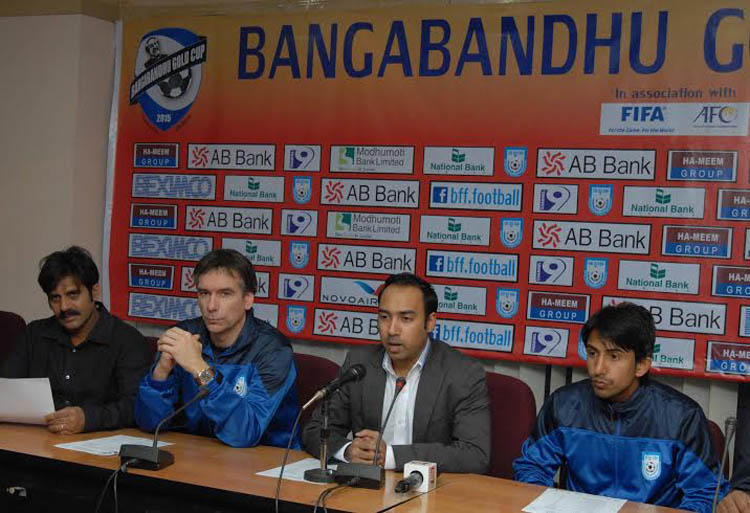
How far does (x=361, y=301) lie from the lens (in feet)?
14.0

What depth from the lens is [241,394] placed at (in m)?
3.18

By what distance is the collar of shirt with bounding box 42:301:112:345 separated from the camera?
3.58m

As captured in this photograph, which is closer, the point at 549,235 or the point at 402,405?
the point at 402,405

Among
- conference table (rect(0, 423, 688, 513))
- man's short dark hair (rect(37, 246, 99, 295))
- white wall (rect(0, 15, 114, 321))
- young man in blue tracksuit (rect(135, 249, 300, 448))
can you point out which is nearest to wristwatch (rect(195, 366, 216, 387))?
young man in blue tracksuit (rect(135, 249, 300, 448))

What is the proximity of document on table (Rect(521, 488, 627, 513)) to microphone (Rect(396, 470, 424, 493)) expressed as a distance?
32 cm

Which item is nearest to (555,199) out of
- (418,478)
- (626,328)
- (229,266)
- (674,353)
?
(674,353)

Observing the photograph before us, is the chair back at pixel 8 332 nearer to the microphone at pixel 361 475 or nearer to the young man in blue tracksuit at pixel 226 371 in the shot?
the young man in blue tracksuit at pixel 226 371

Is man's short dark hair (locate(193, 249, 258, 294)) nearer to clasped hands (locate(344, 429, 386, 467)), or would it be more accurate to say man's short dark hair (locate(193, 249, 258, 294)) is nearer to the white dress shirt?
the white dress shirt

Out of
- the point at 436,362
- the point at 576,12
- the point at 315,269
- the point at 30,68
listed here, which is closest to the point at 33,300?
the point at 30,68

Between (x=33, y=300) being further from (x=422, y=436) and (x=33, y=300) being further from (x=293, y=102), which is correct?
(x=422, y=436)

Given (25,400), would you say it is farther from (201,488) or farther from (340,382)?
(340,382)

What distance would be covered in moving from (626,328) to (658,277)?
923 mm

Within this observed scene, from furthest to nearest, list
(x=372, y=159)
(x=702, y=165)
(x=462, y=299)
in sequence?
1. (x=372, y=159)
2. (x=462, y=299)
3. (x=702, y=165)

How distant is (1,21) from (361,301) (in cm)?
269
